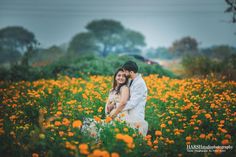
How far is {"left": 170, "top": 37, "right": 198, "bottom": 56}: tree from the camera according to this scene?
5328cm

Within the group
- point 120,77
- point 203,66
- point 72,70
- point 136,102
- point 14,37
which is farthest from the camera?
point 14,37

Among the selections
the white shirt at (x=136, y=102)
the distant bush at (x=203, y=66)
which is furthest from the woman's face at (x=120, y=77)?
the distant bush at (x=203, y=66)

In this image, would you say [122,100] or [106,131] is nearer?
[106,131]

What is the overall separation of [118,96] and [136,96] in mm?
425

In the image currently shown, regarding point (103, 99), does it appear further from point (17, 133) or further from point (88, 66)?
point (88, 66)

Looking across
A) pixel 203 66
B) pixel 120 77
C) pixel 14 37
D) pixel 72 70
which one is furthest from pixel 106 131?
pixel 14 37

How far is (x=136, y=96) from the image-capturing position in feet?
14.8

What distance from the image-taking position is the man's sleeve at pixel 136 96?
4.49 meters

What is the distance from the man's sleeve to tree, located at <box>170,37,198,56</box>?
4990cm

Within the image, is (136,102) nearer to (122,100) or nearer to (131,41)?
(122,100)

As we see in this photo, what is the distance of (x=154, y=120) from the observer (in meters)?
5.54

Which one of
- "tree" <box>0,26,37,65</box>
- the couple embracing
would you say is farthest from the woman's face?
"tree" <box>0,26,37,65</box>

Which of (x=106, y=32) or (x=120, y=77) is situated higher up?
(x=106, y=32)

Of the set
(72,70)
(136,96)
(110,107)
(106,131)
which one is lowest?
(106,131)
